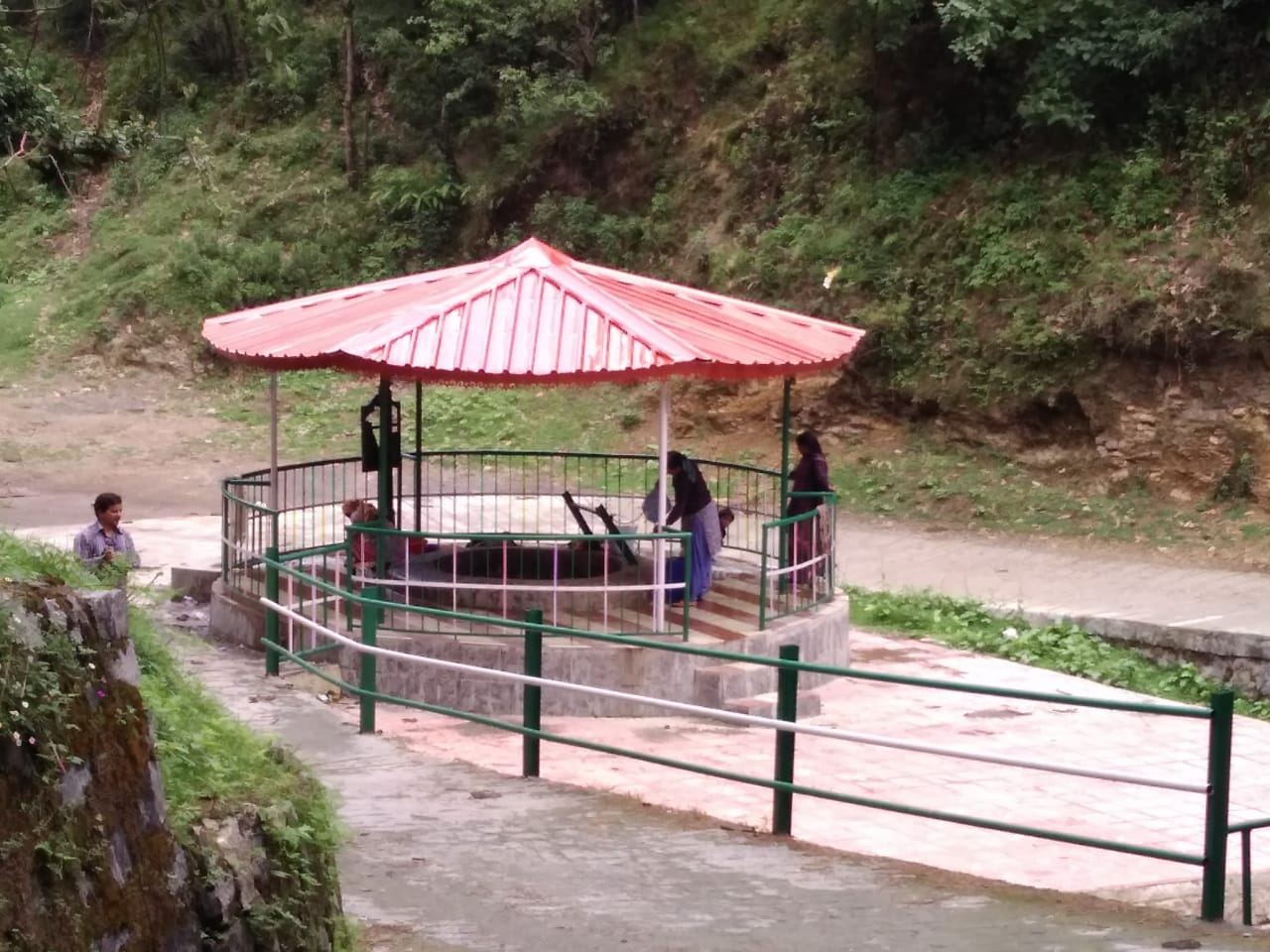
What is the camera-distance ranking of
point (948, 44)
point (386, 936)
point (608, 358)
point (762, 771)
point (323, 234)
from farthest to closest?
1. point (323, 234)
2. point (948, 44)
3. point (608, 358)
4. point (762, 771)
5. point (386, 936)

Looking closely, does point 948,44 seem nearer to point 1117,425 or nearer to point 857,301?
point 857,301

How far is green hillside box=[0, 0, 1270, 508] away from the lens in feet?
70.3

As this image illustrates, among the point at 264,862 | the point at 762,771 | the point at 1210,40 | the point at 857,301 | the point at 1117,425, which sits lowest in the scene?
the point at 762,771

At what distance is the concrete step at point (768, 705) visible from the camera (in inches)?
429

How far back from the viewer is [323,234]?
3334 centimetres

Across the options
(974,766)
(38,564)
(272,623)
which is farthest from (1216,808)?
(272,623)

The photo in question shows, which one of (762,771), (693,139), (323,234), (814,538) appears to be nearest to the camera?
(762,771)

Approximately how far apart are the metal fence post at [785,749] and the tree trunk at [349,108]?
93.2 ft

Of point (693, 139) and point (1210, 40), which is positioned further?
point (693, 139)

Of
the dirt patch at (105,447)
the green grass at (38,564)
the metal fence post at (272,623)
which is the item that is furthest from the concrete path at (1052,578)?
the green grass at (38,564)

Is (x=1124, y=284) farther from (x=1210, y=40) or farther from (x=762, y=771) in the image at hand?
(x=762, y=771)

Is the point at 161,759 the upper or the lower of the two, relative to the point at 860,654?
upper

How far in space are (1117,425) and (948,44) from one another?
666 centimetres

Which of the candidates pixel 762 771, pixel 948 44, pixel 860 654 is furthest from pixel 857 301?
pixel 762 771
